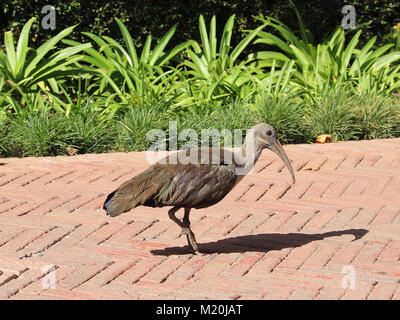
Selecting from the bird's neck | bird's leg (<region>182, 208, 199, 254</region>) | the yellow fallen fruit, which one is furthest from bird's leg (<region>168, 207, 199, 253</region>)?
the yellow fallen fruit

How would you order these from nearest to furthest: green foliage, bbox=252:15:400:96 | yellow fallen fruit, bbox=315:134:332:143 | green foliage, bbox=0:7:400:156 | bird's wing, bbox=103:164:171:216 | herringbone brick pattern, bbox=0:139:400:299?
1. herringbone brick pattern, bbox=0:139:400:299
2. bird's wing, bbox=103:164:171:216
3. green foliage, bbox=0:7:400:156
4. yellow fallen fruit, bbox=315:134:332:143
5. green foliage, bbox=252:15:400:96

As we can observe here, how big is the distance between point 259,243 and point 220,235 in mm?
326

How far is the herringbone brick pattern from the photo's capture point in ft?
15.8

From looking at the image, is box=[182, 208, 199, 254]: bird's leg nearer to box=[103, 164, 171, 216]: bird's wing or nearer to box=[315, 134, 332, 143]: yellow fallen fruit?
box=[103, 164, 171, 216]: bird's wing

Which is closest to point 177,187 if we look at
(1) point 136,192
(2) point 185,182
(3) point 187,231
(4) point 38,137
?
(2) point 185,182

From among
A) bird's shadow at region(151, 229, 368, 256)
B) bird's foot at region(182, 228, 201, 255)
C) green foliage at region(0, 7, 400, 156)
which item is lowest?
bird's shadow at region(151, 229, 368, 256)

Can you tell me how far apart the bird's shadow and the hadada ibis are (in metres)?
0.46

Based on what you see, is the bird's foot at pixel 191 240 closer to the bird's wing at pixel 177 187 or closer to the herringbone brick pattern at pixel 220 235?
the herringbone brick pattern at pixel 220 235

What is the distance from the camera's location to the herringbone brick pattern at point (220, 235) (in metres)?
4.80

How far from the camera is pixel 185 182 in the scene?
5.02 meters

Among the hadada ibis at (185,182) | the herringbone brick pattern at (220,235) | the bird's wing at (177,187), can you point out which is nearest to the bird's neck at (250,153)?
the hadada ibis at (185,182)

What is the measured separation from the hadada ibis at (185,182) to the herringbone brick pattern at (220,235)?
433 millimetres

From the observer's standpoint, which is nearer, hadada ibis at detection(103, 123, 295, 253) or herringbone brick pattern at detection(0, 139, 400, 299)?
herringbone brick pattern at detection(0, 139, 400, 299)
